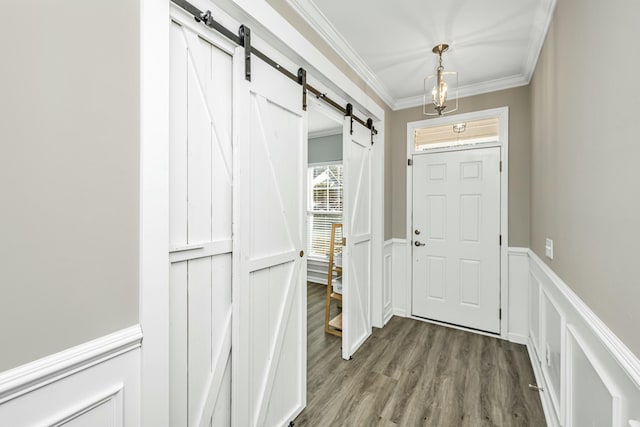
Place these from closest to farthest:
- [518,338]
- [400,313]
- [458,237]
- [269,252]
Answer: [269,252] < [518,338] < [458,237] < [400,313]

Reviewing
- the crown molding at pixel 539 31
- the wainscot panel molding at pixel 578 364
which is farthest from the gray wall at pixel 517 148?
the wainscot panel molding at pixel 578 364

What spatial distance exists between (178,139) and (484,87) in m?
3.27

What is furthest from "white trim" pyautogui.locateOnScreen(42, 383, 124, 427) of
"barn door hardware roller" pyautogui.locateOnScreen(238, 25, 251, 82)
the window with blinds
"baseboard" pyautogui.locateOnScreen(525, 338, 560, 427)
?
the window with blinds

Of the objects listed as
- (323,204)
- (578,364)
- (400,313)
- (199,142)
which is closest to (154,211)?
(199,142)

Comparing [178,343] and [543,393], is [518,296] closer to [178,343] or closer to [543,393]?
[543,393]

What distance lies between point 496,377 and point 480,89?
2901mm

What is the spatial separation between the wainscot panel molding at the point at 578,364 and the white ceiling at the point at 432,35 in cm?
Answer: 183

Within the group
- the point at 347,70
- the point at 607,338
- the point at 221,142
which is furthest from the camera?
the point at 347,70

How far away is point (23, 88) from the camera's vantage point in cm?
71

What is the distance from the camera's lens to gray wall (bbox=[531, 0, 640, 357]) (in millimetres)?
824

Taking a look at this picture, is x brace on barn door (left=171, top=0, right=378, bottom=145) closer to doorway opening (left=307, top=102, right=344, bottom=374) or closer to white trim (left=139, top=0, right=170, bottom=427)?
white trim (left=139, top=0, right=170, bottom=427)

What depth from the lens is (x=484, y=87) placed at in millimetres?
3037

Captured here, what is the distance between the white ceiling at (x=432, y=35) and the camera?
1867mm

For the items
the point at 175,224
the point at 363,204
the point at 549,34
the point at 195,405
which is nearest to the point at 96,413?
the point at 195,405
